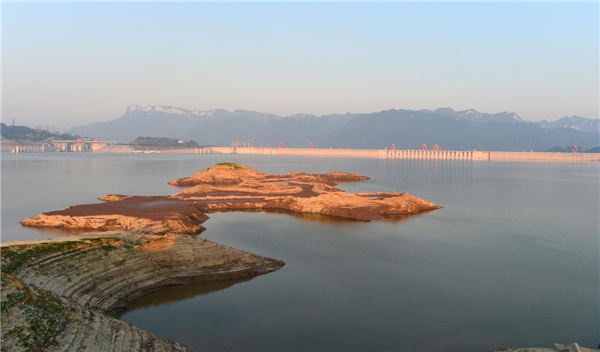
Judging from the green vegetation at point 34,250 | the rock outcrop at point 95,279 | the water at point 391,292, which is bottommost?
the water at point 391,292

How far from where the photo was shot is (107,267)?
24359mm

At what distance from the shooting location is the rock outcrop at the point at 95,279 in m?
14.9

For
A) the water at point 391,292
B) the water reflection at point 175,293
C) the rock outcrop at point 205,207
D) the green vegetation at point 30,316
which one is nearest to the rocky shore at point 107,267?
the green vegetation at point 30,316

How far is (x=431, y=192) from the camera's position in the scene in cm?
8700

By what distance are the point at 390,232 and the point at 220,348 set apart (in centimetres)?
3002

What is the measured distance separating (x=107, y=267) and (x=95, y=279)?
1.44 meters

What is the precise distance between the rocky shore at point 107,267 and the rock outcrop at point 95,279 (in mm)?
41

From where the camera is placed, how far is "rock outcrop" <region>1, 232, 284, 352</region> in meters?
14.9

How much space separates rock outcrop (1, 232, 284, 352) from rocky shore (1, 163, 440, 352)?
0.13 feet

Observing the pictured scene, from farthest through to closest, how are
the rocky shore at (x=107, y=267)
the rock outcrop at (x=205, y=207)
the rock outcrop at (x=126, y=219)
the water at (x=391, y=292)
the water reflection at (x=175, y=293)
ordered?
the rock outcrop at (x=205, y=207)
the rock outcrop at (x=126, y=219)
the water reflection at (x=175, y=293)
the water at (x=391, y=292)
the rocky shore at (x=107, y=267)

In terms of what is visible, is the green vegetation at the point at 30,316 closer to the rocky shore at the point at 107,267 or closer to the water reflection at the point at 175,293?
the rocky shore at the point at 107,267

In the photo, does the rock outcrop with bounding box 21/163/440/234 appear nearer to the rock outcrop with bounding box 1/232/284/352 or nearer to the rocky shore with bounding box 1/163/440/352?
A: the rocky shore with bounding box 1/163/440/352

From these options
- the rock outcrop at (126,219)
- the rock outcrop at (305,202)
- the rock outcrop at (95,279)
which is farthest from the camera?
the rock outcrop at (305,202)

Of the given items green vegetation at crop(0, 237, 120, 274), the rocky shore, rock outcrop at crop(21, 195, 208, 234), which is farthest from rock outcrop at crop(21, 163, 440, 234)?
green vegetation at crop(0, 237, 120, 274)
